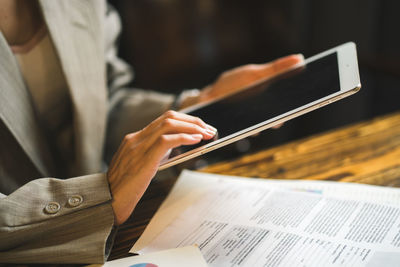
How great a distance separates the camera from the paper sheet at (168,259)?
1.56 feet

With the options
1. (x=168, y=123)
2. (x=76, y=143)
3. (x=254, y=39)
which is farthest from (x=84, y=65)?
(x=254, y=39)

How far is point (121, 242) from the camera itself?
562 millimetres

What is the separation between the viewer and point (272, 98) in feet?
2.25

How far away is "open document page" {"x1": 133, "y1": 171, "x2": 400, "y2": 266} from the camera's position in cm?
48

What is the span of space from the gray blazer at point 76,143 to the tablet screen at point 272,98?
6.6 inches

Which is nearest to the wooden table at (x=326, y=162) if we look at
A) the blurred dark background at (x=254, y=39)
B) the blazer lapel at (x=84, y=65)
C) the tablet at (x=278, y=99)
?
the tablet at (x=278, y=99)

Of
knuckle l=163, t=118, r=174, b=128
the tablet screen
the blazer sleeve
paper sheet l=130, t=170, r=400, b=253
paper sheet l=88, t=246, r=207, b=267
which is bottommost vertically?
paper sheet l=130, t=170, r=400, b=253

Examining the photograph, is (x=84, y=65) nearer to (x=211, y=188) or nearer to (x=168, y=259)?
(x=211, y=188)

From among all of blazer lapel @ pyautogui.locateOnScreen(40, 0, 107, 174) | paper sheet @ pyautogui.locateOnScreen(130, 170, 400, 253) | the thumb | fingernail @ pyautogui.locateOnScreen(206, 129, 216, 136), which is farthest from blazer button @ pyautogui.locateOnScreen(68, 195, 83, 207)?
the thumb

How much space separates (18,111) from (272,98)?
0.50 metres

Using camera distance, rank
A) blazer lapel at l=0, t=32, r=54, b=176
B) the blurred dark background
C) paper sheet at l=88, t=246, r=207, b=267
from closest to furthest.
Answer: paper sheet at l=88, t=246, r=207, b=267
blazer lapel at l=0, t=32, r=54, b=176
the blurred dark background

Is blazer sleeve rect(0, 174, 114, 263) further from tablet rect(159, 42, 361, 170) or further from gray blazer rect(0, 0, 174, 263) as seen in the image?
tablet rect(159, 42, 361, 170)

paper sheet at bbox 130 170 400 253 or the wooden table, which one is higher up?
paper sheet at bbox 130 170 400 253

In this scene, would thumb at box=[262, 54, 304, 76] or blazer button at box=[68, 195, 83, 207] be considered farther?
thumb at box=[262, 54, 304, 76]
